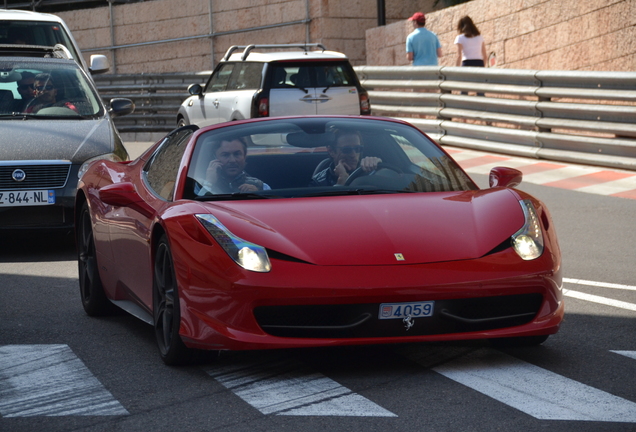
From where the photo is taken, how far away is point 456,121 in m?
18.1

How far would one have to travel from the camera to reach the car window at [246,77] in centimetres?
1697

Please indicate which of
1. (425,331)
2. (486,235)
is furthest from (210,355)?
(486,235)

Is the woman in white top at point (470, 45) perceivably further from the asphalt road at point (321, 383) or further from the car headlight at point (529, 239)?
the car headlight at point (529, 239)

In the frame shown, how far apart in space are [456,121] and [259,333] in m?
13.3

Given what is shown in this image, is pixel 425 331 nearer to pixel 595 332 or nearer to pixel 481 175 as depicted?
pixel 595 332

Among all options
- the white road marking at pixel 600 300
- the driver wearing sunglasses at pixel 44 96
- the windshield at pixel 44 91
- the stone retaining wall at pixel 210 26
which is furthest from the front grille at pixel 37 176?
the stone retaining wall at pixel 210 26

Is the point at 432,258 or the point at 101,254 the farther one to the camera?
the point at 101,254

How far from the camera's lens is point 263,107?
54.6ft

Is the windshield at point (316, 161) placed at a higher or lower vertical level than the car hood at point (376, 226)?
higher

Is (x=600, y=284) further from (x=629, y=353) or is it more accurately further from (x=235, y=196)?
(x=235, y=196)

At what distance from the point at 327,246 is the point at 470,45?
45.2 feet

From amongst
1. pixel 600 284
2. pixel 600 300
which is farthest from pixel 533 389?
pixel 600 284

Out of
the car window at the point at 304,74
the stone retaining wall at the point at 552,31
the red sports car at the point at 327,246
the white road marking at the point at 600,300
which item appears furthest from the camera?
the stone retaining wall at the point at 552,31

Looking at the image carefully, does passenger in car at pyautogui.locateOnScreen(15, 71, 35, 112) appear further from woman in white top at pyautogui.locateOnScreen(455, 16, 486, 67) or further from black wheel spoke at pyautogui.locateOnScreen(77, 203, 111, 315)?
woman in white top at pyautogui.locateOnScreen(455, 16, 486, 67)
